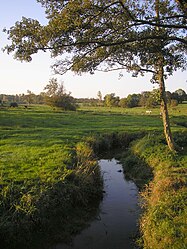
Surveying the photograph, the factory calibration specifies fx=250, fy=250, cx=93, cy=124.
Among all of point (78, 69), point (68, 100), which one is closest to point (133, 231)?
point (78, 69)

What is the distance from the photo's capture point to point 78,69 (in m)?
13.9

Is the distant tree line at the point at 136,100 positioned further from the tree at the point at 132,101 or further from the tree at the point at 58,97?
the tree at the point at 58,97

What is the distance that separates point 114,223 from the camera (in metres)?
10.9

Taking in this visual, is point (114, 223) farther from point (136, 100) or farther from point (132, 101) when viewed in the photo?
point (136, 100)

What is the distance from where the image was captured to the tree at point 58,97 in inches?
2785

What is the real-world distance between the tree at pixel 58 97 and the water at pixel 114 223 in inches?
2214

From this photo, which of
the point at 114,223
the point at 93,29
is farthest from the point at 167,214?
the point at 93,29

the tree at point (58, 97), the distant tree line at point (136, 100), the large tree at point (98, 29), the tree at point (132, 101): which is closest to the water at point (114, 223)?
the large tree at point (98, 29)

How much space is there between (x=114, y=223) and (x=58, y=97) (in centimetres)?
6192

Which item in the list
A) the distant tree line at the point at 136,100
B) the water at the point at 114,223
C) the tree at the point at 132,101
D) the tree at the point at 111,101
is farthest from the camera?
the tree at the point at 111,101

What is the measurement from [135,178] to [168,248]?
9662 mm

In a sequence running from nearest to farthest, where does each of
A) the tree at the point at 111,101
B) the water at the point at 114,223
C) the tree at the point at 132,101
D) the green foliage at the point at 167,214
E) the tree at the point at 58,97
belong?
1. the green foliage at the point at 167,214
2. the water at the point at 114,223
3. the tree at the point at 58,97
4. the tree at the point at 132,101
5. the tree at the point at 111,101

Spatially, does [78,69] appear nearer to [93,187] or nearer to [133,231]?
[93,187]

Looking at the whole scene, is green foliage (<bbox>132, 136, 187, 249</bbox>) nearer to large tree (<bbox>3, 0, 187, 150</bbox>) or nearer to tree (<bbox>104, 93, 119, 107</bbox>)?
large tree (<bbox>3, 0, 187, 150</bbox>)
